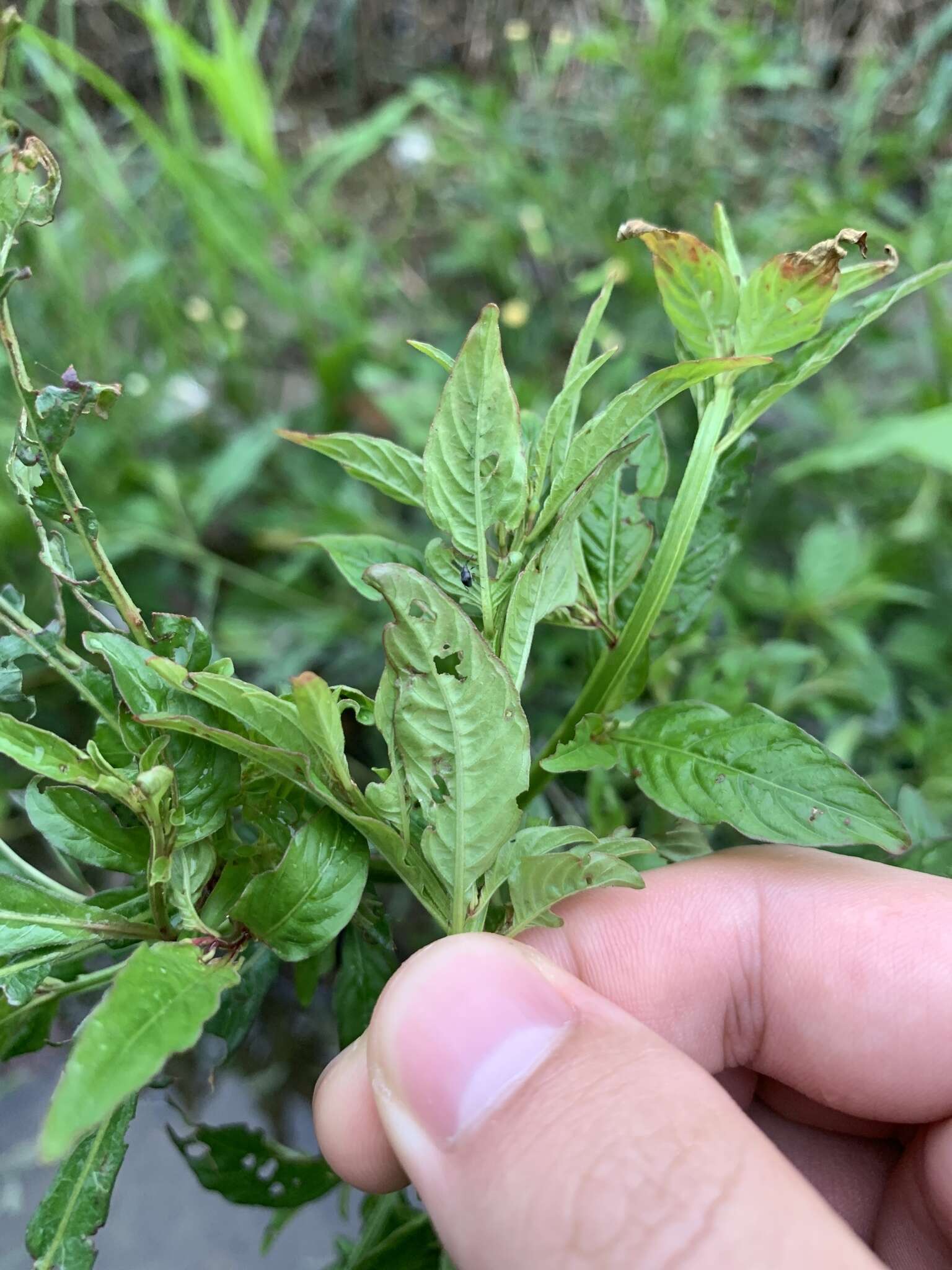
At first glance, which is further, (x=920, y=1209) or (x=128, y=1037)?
(x=920, y=1209)

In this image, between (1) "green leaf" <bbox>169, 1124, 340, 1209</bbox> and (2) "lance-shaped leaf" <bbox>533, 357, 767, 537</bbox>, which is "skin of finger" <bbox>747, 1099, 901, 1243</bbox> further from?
(2) "lance-shaped leaf" <bbox>533, 357, 767, 537</bbox>

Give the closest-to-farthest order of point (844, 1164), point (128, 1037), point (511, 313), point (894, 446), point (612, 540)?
point (128, 1037) < point (612, 540) < point (844, 1164) < point (894, 446) < point (511, 313)

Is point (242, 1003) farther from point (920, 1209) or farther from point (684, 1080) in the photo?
point (920, 1209)

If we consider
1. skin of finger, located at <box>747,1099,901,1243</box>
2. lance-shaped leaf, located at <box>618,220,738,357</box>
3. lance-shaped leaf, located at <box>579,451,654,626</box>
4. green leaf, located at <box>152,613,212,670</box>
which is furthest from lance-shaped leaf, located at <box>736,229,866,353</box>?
skin of finger, located at <box>747,1099,901,1243</box>

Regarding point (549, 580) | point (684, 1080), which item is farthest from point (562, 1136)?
point (549, 580)

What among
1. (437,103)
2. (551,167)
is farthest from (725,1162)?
(437,103)

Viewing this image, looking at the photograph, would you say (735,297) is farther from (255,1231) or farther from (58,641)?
(255,1231)
